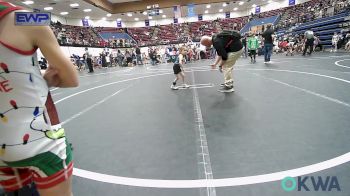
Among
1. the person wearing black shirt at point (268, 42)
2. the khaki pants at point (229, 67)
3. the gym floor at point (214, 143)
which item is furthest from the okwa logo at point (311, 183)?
the person wearing black shirt at point (268, 42)

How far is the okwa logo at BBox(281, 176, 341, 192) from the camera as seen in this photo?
1.86m

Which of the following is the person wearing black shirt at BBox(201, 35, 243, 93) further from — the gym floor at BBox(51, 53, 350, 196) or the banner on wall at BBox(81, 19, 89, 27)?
the banner on wall at BBox(81, 19, 89, 27)

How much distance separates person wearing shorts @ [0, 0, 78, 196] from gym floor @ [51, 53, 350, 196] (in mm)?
1095

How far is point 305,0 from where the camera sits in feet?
105

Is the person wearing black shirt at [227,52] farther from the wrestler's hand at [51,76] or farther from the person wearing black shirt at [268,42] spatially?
the person wearing black shirt at [268,42]

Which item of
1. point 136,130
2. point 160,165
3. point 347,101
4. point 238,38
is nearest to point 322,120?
point 347,101

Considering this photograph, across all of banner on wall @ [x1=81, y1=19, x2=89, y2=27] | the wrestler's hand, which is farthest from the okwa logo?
banner on wall @ [x1=81, y1=19, x2=89, y2=27]

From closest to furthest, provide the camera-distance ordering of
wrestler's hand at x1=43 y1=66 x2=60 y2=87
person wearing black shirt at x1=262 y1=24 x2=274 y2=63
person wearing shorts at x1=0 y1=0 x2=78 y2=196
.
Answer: person wearing shorts at x1=0 y1=0 x2=78 y2=196 → wrestler's hand at x1=43 y1=66 x2=60 y2=87 → person wearing black shirt at x1=262 y1=24 x2=274 y2=63

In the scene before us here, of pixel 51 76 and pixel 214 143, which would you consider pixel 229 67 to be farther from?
pixel 51 76

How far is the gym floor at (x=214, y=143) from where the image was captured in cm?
205

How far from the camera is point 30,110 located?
3.03ft

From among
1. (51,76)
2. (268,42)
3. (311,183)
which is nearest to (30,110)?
(51,76)

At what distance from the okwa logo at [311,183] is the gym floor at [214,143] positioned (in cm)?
3

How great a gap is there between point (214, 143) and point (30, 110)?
7.38 ft
